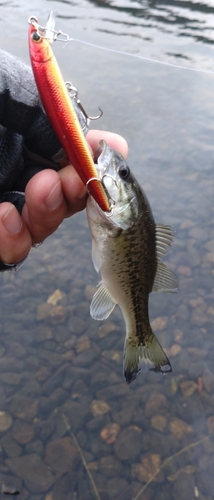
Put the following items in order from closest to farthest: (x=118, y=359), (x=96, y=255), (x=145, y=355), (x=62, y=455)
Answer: (x=96, y=255), (x=145, y=355), (x=62, y=455), (x=118, y=359)

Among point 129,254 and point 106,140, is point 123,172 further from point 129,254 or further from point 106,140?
point 129,254

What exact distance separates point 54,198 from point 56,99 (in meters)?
0.59

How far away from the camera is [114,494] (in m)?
3.22

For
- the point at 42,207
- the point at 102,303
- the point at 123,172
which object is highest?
the point at 123,172

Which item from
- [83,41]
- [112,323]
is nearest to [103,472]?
[112,323]

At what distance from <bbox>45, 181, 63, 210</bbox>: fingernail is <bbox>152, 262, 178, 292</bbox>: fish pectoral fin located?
77 centimetres

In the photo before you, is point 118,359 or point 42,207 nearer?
point 42,207

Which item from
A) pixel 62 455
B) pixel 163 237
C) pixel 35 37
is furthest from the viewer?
pixel 62 455

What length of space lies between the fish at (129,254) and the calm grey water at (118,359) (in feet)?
3.87

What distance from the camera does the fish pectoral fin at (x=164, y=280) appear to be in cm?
253

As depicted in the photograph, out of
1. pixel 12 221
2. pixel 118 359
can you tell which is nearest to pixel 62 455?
pixel 118 359

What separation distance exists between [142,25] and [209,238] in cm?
692

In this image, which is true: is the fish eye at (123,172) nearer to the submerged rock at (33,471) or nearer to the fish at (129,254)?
the fish at (129,254)

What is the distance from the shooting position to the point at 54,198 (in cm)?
203
